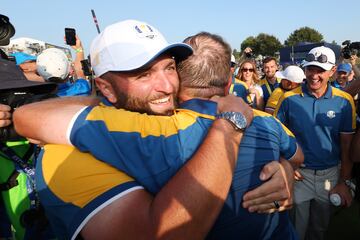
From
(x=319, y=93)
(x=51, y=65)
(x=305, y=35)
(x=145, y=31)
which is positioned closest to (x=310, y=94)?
(x=319, y=93)

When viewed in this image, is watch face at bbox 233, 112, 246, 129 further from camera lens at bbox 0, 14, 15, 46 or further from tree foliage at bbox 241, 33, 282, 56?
tree foliage at bbox 241, 33, 282, 56

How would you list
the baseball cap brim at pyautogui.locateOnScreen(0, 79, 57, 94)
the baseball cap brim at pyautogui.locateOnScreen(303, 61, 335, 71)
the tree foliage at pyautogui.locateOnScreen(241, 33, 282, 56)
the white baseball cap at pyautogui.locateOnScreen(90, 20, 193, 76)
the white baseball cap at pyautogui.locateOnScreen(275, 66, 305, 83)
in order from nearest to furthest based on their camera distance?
the white baseball cap at pyautogui.locateOnScreen(90, 20, 193, 76) < the baseball cap brim at pyautogui.locateOnScreen(0, 79, 57, 94) < the baseball cap brim at pyautogui.locateOnScreen(303, 61, 335, 71) < the white baseball cap at pyautogui.locateOnScreen(275, 66, 305, 83) < the tree foliage at pyautogui.locateOnScreen(241, 33, 282, 56)

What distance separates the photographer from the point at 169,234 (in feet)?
3.46

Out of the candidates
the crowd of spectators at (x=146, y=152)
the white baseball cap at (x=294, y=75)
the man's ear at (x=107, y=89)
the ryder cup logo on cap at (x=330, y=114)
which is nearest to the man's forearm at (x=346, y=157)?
the ryder cup logo on cap at (x=330, y=114)

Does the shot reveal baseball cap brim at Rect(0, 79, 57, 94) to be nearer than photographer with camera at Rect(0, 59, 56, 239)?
Yes

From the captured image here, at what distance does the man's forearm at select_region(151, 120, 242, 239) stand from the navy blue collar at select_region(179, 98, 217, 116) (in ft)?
0.79

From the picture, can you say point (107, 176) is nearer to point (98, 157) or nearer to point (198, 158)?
point (98, 157)

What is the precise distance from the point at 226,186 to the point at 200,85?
575mm

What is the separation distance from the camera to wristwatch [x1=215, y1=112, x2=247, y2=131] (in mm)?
1344

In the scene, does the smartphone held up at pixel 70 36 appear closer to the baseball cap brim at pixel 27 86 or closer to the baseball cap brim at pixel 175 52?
the baseball cap brim at pixel 27 86

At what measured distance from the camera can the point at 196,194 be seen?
108 centimetres

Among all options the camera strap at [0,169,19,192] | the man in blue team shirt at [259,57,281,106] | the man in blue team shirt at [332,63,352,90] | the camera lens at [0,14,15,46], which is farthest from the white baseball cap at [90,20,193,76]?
the man in blue team shirt at [332,63,352,90]

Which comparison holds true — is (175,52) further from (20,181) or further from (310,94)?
(310,94)

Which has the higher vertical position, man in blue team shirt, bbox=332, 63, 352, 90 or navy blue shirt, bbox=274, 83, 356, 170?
navy blue shirt, bbox=274, 83, 356, 170
